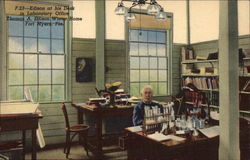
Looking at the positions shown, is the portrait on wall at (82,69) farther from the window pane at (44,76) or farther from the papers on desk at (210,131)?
the papers on desk at (210,131)

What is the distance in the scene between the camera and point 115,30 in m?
6.65

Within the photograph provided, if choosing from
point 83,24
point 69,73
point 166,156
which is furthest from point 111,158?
point 83,24

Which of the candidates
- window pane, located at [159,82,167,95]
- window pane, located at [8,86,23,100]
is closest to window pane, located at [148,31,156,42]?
window pane, located at [159,82,167,95]

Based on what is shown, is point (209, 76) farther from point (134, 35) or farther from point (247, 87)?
point (134, 35)

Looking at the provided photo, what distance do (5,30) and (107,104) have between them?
9.18 feet

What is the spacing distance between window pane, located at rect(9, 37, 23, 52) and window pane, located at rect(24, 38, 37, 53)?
11cm

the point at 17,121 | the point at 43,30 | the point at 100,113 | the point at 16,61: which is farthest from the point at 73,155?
the point at 43,30

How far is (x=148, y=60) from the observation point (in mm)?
7297

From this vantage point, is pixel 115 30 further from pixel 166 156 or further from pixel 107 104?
pixel 166 156

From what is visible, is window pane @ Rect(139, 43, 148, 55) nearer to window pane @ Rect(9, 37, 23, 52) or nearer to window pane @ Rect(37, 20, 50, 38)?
window pane @ Rect(37, 20, 50, 38)

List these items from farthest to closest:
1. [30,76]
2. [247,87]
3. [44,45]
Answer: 1. [44,45]
2. [30,76]
3. [247,87]

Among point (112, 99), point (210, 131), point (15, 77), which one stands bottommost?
point (210, 131)

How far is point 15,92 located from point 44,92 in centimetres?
64

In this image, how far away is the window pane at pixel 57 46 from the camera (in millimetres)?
6047
